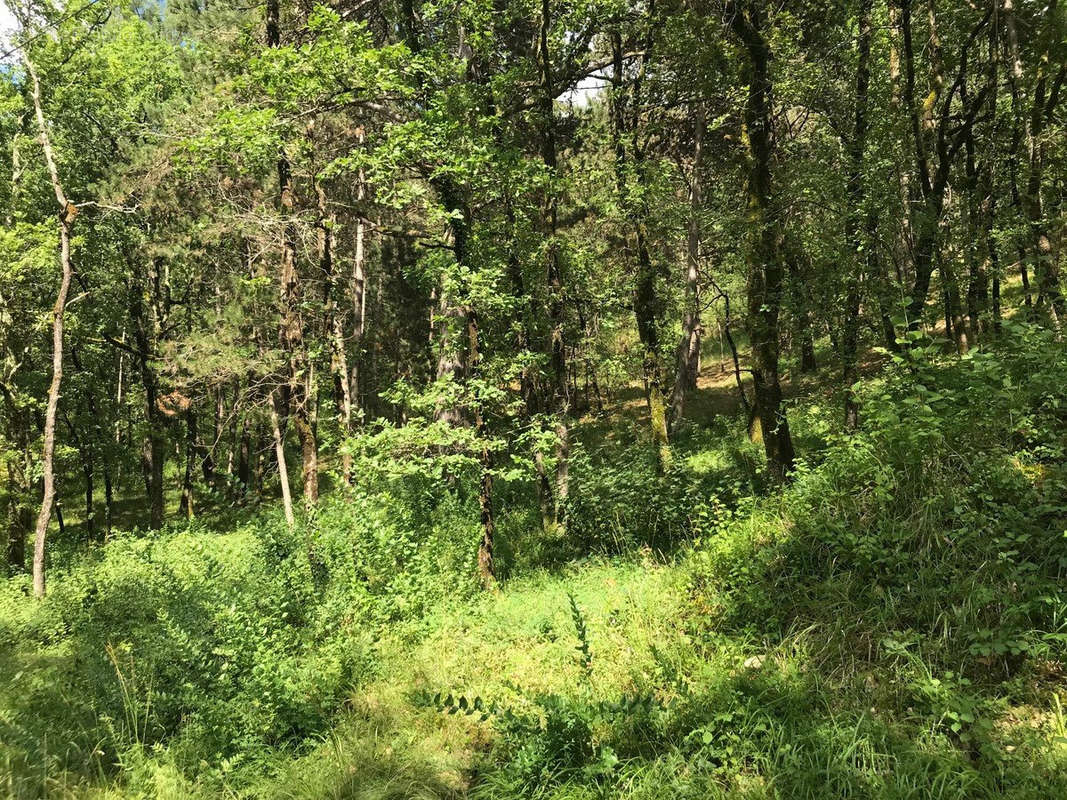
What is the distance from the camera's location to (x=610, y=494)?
8.88m

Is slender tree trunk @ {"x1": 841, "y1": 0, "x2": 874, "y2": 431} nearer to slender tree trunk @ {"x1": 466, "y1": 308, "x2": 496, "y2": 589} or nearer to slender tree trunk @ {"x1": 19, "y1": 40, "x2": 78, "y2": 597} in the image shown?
slender tree trunk @ {"x1": 466, "y1": 308, "x2": 496, "y2": 589}

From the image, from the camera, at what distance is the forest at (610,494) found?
11.9ft

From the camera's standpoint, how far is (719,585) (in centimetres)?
507

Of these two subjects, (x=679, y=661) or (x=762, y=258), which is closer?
(x=679, y=661)

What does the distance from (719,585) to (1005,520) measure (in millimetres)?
2242

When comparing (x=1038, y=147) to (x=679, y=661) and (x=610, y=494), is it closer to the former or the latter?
(x=610, y=494)

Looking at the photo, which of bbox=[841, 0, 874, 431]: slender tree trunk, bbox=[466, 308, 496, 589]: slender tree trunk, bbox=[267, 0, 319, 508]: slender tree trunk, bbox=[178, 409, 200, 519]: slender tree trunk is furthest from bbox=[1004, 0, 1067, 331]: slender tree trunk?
bbox=[178, 409, 200, 519]: slender tree trunk

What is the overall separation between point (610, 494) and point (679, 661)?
178 inches

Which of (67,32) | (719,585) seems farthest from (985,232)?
(67,32)

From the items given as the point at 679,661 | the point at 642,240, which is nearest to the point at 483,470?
the point at 679,661

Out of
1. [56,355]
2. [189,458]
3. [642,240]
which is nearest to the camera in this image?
[642,240]

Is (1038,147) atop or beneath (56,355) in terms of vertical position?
atop

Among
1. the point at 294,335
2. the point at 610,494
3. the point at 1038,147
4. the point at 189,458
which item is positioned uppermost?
the point at 1038,147

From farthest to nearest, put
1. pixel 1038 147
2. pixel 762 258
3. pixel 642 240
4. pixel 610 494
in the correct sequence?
1. pixel 642 240
2. pixel 610 494
3. pixel 1038 147
4. pixel 762 258
